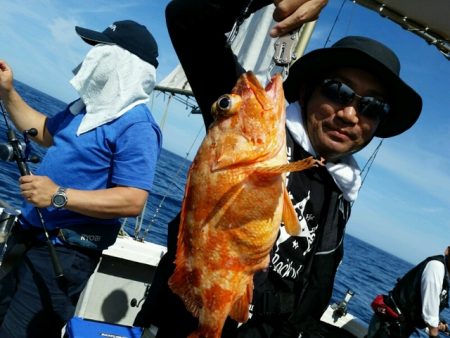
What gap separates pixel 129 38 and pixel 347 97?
2.02 meters

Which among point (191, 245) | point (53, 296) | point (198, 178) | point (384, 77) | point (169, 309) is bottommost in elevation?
point (53, 296)

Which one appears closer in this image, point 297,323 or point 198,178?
point 198,178

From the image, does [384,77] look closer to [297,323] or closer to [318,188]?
[318,188]

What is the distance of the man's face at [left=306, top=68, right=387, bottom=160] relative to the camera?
214cm

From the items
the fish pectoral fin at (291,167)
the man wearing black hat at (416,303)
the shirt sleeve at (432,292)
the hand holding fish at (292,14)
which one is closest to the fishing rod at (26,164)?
the fish pectoral fin at (291,167)

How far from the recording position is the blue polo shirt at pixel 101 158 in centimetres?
310

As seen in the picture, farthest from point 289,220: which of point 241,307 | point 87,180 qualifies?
point 87,180

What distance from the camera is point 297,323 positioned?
2.21 m

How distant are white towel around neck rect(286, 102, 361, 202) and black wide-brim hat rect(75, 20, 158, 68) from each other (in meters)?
1.59

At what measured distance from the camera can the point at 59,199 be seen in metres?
2.95

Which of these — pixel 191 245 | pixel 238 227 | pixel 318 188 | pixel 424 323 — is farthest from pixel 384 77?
pixel 424 323

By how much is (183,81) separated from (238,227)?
12.4 metres

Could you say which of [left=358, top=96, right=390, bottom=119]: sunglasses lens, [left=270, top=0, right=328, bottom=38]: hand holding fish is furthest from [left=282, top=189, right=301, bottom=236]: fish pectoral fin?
[left=358, top=96, right=390, bottom=119]: sunglasses lens

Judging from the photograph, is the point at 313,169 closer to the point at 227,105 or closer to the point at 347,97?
the point at 347,97
